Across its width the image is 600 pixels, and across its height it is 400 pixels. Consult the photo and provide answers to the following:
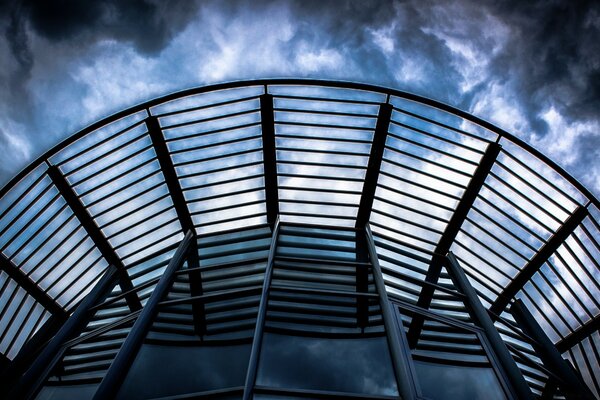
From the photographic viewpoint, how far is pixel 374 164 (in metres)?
15.2

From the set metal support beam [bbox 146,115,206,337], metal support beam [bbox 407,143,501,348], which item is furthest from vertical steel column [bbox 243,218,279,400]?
metal support beam [bbox 407,143,501,348]

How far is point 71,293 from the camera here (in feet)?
53.7

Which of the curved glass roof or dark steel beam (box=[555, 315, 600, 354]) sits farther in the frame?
dark steel beam (box=[555, 315, 600, 354])

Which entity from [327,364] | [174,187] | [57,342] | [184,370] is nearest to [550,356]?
[327,364]

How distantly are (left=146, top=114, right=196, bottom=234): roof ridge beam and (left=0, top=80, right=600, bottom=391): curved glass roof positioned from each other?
0.06 meters

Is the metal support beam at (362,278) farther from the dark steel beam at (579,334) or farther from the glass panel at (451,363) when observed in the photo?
the dark steel beam at (579,334)

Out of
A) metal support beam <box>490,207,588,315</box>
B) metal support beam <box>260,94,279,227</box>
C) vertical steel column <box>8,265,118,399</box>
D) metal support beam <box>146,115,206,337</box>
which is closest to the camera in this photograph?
vertical steel column <box>8,265,118,399</box>

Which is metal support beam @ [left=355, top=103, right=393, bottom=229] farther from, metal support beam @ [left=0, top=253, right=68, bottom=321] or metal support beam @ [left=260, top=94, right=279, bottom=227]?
metal support beam @ [left=0, top=253, right=68, bottom=321]

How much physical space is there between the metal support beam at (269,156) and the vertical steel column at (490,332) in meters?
7.08

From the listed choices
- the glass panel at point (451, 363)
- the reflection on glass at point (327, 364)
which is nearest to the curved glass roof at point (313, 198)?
the glass panel at point (451, 363)

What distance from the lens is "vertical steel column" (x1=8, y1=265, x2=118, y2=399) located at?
404 inches

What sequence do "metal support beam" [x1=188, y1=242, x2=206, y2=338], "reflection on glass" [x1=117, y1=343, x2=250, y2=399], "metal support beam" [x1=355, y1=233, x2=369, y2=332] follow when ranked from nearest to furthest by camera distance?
"reflection on glass" [x1=117, y1=343, x2=250, y2=399]
"metal support beam" [x1=188, y1=242, x2=206, y2=338]
"metal support beam" [x1=355, y1=233, x2=369, y2=332]

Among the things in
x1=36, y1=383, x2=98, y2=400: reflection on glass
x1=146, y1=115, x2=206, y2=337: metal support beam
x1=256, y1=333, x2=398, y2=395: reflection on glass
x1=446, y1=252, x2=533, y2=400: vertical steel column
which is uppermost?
x1=146, y1=115, x2=206, y2=337: metal support beam

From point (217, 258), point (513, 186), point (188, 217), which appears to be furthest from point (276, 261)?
point (513, 186)
